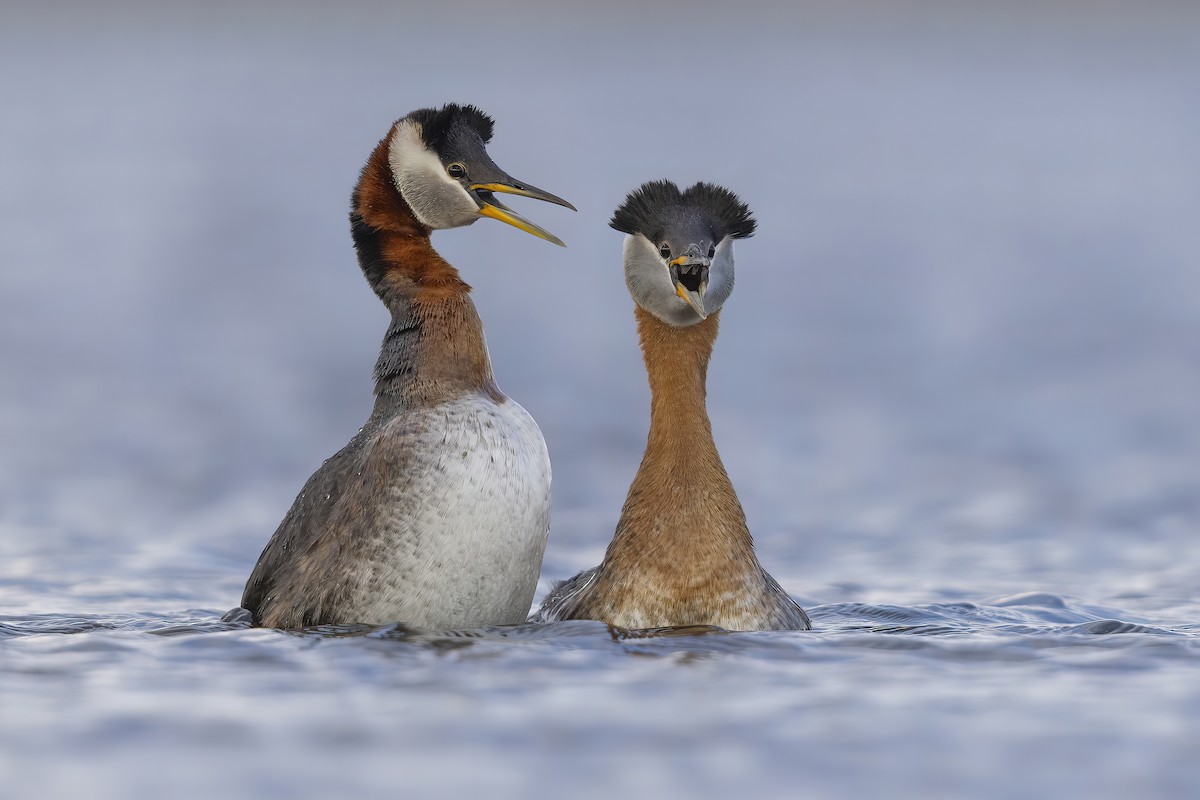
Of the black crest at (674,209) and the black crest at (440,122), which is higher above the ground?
the black crest at (440,122)

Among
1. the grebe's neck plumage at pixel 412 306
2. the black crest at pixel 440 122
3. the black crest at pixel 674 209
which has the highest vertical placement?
the black crest at pixel 440 122

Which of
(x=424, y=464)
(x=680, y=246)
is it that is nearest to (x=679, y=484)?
(x=680, y=246)

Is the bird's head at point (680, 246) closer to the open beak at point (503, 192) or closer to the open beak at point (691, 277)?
the open beak at point (691, 277)

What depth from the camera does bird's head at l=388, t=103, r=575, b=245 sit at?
10391 millimetres

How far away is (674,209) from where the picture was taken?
10.1 m

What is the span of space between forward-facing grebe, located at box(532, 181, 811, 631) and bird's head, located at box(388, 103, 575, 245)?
0.67 metres

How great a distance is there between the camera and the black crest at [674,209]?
1011cm

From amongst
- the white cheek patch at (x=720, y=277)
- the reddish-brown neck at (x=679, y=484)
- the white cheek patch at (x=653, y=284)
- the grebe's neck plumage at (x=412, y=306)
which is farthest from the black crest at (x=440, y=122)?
the white cheek patch at (x=720, y=277)

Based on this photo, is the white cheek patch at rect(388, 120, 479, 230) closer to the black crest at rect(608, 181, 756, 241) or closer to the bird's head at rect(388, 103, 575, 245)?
the bird's head at rect(388, 103, 575, 245)

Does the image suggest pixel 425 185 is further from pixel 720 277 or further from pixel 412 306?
pixel 720 277

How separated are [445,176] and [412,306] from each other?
0.73 m

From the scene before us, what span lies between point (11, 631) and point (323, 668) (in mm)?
2227

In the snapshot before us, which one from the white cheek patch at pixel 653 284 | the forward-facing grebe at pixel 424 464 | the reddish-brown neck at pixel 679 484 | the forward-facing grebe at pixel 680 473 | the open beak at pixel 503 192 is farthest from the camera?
the open beak at pixel 503 192

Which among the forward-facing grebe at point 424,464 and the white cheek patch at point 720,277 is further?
the white cheek patch at point 720,277
